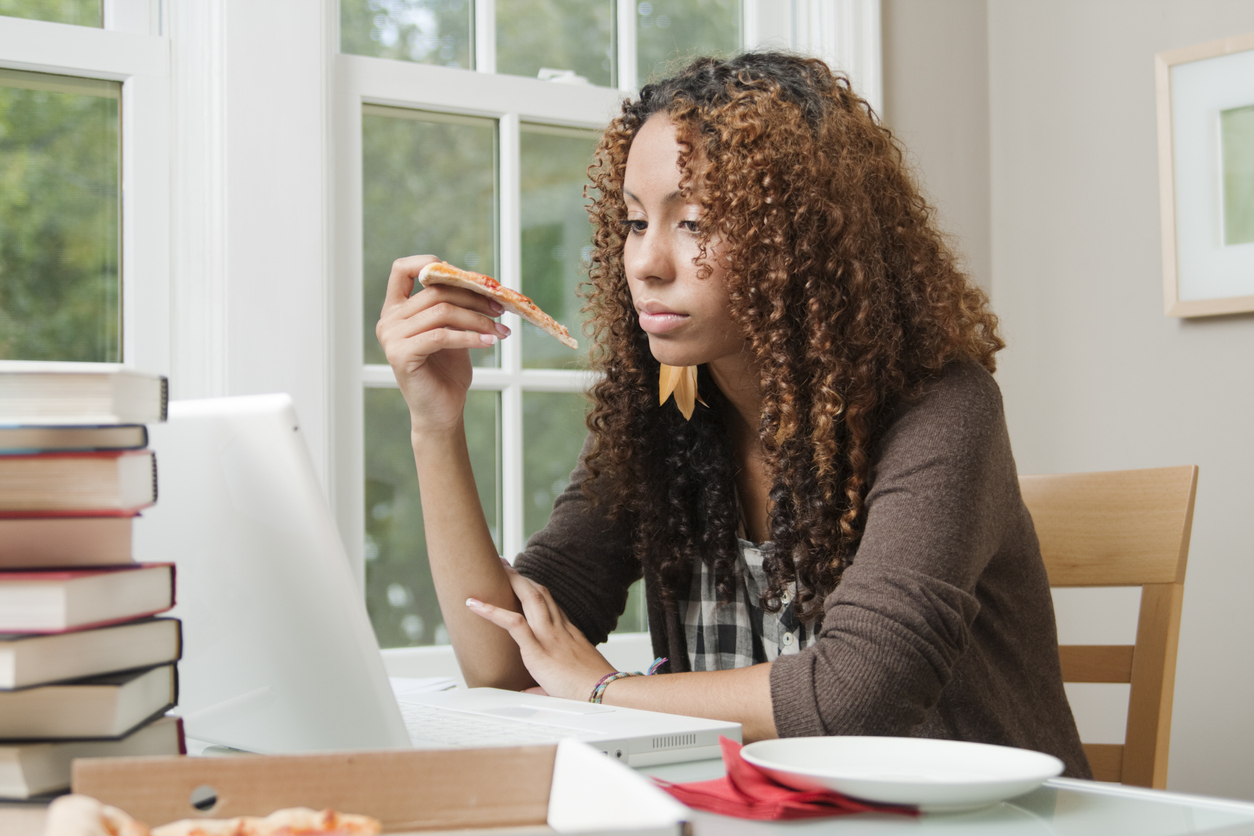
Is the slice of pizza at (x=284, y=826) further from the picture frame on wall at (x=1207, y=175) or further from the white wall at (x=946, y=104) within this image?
the white wall at (x=946, y=104)

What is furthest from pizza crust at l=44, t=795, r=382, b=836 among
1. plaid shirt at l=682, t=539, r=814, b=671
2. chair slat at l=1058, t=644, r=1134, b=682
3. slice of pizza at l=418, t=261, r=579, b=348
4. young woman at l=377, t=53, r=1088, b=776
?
chair slat at l=1058, t=644, r=1134, b=682

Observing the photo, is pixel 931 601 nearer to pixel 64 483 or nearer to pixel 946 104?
pixel 64 483

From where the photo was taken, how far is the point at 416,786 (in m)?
0.46

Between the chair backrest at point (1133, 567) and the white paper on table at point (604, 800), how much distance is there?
105cm

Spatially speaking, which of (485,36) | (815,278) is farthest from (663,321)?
(485,36)

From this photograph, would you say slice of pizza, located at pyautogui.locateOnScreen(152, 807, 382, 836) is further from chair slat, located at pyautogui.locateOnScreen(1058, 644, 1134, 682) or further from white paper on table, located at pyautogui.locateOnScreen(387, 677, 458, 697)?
chair slat, located at pyautogui.locateOnScreen(1058, 644, 1134, 682)

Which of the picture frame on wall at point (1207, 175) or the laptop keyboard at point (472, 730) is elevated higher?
the picture frame on wall at point (1207, 175)

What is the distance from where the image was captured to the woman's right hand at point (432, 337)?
1242mm

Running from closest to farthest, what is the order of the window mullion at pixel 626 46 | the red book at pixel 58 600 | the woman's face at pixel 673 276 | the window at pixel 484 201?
1. the red book at pixel 58 600
2. the woman's face at pixel 673 276
3. the window at pixel 484 201
4. the window mullion at pixel 626 46

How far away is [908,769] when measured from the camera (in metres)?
0.67

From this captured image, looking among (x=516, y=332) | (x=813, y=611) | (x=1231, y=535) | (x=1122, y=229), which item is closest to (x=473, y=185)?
(x=516, y=332)

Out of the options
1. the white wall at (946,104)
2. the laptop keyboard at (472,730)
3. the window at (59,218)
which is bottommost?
the laptop keyboard at (472,730)

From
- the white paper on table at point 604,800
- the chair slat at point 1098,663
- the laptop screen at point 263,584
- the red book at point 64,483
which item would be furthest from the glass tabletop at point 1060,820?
the chair slat at point 1098,663

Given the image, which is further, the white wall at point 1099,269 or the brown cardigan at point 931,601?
the white wall at point 1099,269
